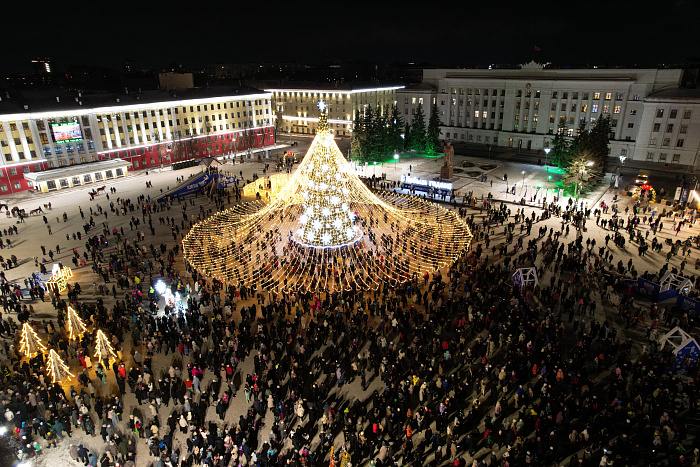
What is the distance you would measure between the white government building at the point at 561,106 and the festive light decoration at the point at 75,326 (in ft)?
190

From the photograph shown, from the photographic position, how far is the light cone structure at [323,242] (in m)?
24.8

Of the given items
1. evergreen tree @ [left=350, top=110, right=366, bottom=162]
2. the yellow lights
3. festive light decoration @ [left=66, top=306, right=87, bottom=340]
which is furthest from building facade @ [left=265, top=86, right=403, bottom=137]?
festive light decoration @ [left=66, top=306, right=87, bottom=340]

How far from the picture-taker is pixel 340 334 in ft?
67.1

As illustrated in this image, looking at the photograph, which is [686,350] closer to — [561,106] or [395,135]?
[395,135]

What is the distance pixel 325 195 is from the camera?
25.8 m

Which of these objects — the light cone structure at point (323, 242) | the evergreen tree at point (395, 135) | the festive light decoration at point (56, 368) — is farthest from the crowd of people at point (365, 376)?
the evergreen tree at point (395, 135)

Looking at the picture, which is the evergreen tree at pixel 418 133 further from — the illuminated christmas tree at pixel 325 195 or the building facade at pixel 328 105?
the illuminated christmas tree at pixel 325 195

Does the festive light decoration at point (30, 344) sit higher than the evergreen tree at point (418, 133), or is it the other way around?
the evergreen tree at point (418, 133)

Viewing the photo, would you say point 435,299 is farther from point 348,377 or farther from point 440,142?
point 440,142

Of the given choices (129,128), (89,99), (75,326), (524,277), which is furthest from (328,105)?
(75,326)

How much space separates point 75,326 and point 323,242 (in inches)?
521

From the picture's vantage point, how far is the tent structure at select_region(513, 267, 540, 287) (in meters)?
23.3

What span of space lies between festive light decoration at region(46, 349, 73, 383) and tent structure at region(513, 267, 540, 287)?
70.3 ft

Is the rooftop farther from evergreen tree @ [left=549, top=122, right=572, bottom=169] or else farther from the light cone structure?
evergreen tree @ [left=549, top=122, right=572, bottom=169]
